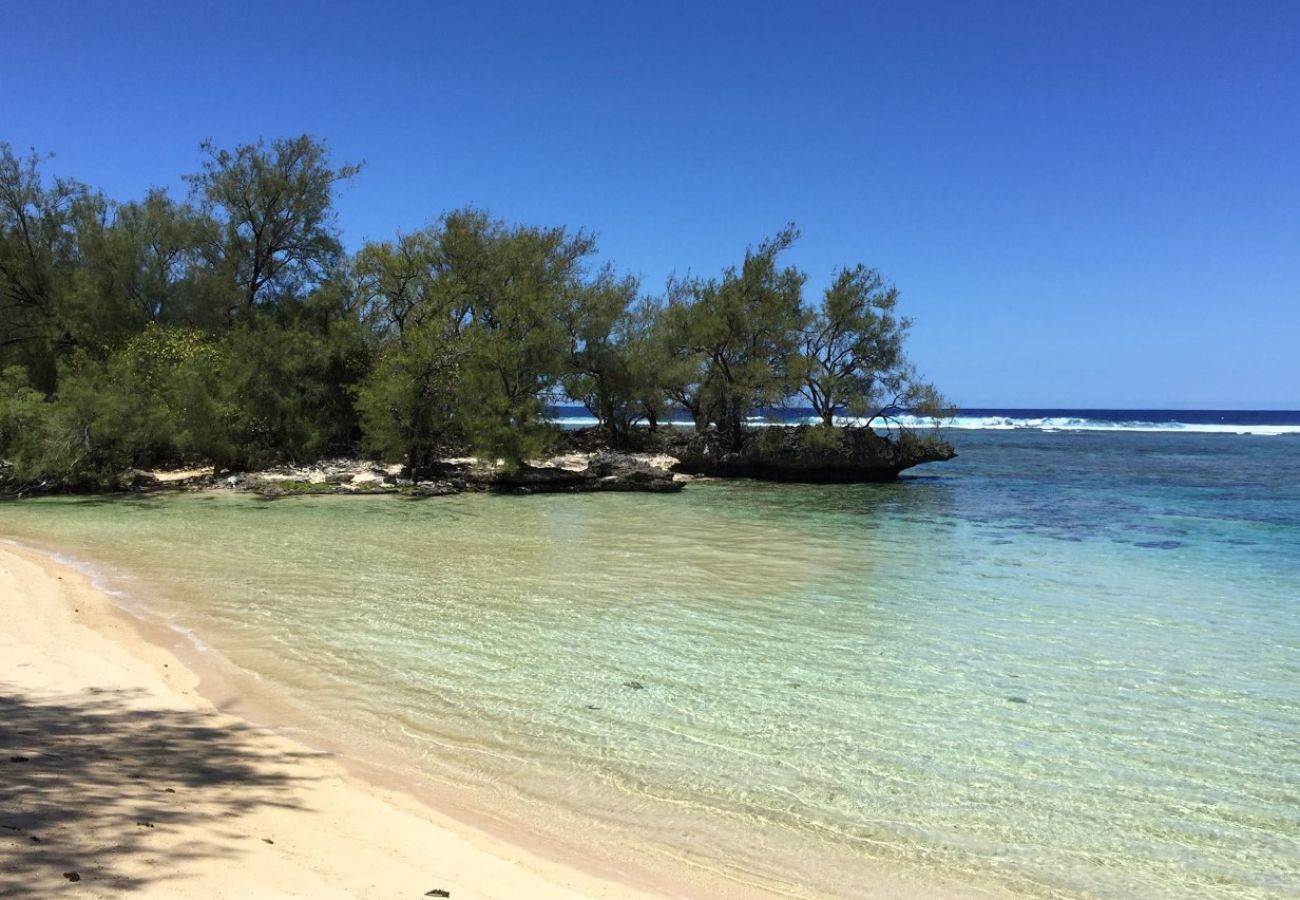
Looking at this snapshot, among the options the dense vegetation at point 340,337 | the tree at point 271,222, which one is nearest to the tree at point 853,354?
the dense vegetation at point 340,337

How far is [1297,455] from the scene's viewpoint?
1943 inches

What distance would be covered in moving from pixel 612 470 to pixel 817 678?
21099 millimetres

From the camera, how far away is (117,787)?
4508 millimetres

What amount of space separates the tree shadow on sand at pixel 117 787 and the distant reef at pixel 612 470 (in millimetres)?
19850

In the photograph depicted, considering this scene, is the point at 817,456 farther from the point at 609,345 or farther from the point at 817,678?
the point at 817,678

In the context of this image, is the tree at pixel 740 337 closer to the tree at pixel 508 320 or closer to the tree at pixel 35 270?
the tree at pixel 508 320

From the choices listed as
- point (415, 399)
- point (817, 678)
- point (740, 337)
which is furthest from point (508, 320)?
point (817, 678)

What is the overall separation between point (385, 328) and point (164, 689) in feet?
90.8

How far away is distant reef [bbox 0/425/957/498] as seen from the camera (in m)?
25.7

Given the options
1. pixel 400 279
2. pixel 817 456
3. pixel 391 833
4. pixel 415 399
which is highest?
pixel 400 279

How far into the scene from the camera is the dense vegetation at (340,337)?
2688 cm

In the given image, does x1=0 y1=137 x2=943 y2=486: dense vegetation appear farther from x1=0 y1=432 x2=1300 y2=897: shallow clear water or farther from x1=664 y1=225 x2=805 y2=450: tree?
x1=0 y1=432 x2=1300 y2=897: shallow clear water

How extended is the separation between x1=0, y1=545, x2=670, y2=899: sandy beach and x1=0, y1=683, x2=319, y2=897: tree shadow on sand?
11 mm

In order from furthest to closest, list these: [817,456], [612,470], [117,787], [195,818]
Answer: [817,456]
[612,470]
[117,787]
[195,818]
